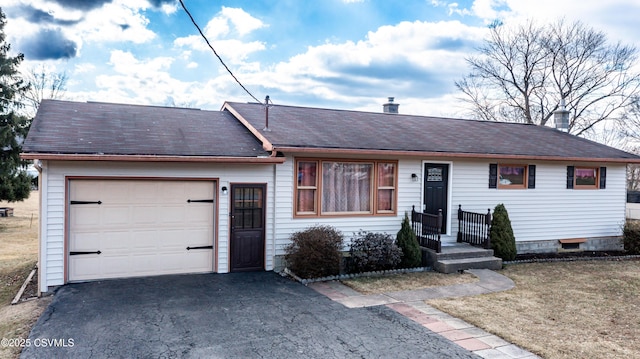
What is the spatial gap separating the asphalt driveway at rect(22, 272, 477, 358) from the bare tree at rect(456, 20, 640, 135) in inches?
927

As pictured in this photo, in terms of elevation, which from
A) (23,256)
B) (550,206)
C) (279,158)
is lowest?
(23,256)

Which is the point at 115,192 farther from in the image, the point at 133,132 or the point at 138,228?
the point at 133,132

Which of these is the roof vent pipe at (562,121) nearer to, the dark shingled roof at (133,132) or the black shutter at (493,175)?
the black shutter at (493,175)

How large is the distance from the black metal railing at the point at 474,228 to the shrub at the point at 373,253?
2355 mm

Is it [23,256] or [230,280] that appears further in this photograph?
[23,256]

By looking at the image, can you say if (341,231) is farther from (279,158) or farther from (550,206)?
(550,206)

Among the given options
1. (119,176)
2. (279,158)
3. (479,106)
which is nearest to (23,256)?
(119,176)

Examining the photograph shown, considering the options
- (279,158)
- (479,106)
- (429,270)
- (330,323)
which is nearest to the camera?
(330,323)

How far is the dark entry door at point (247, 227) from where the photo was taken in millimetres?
8367

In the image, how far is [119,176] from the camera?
24.8 ft

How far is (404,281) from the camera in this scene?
8.07 metres

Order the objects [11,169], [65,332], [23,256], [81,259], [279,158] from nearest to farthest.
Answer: [65,332]
[81,259]
[279,158]
[23,256]
[11,169]

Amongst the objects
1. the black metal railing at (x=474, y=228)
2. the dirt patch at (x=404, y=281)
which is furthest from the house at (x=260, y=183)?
the dirt patch at (x=404, y=281)

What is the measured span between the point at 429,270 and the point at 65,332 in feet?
21.3
